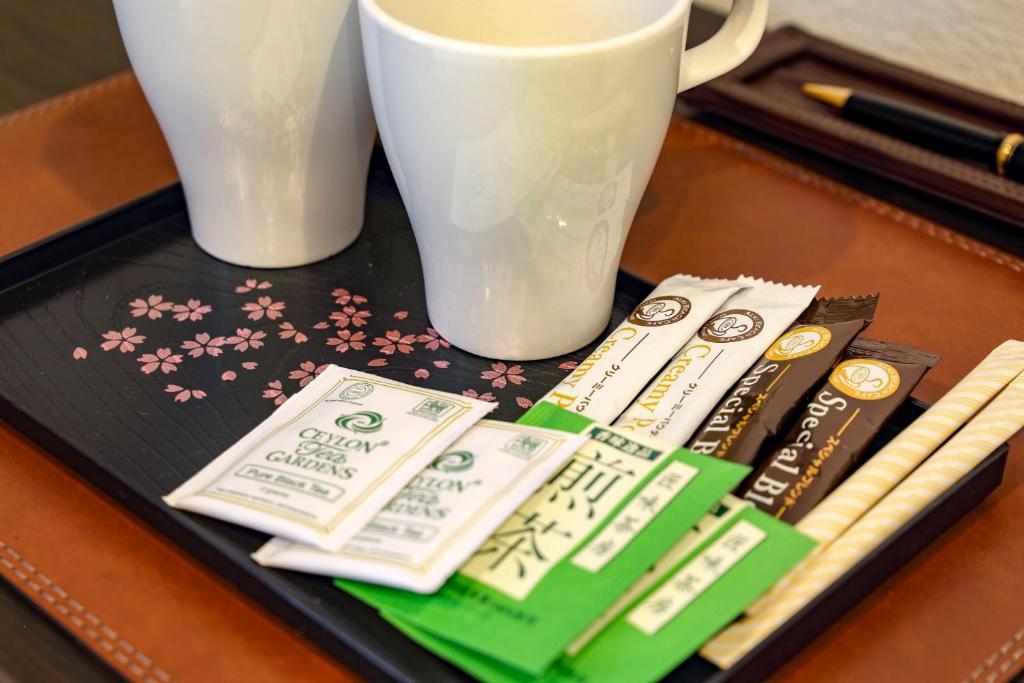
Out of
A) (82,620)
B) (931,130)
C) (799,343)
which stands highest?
(931,130)

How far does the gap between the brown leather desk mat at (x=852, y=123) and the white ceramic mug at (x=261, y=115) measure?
25 cm

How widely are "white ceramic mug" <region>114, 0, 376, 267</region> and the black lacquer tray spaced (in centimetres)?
2

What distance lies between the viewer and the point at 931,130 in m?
0.66

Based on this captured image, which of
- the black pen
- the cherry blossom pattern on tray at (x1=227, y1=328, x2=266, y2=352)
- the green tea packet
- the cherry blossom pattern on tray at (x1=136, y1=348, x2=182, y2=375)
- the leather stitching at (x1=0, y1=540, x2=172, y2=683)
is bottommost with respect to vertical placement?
the leather stitching at (x1=0, y1=540, x2=172, y2=683)

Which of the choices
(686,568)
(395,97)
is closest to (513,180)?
(395,97)

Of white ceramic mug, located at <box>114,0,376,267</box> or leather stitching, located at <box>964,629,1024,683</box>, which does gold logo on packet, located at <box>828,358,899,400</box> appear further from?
white ceramic mug, located at <box>114,0,376,267</box>

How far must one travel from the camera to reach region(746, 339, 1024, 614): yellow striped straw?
405 millimetres

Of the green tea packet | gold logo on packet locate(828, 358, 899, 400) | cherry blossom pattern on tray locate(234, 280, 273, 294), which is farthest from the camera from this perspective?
cherry blossom pattern on tray locate(234, 280, 273, 294)

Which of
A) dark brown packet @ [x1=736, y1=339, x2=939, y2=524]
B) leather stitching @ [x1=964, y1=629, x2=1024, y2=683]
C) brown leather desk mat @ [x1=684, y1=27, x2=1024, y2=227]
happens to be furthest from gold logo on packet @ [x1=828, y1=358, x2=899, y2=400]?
brown leather desk mat @ [x1=684, y1=27, x2=1024, y2=227]

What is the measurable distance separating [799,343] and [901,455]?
69mm

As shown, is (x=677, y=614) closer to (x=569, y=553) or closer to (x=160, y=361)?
(x=569, y=553)

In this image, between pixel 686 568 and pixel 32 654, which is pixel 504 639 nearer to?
pixel 686 568

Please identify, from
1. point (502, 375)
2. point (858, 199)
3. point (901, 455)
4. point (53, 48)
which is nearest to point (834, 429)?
point (901, 455)

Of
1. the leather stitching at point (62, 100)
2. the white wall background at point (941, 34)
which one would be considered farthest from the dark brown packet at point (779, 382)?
the leather stitching at point (62, 100)
